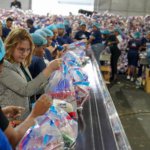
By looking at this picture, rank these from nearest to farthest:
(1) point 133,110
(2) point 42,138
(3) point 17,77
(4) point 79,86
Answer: (2) point 42,138 < (3) point 17,77 < (4) point 79,86 < (1) point 133,110

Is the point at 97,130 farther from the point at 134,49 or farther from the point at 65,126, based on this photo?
the point at 134,49

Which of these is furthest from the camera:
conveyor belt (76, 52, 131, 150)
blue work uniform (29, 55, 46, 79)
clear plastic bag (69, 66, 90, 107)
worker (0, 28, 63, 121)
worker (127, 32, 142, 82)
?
worker (127, 32, 142, 82)

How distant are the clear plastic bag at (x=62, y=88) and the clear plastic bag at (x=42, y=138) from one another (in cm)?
41

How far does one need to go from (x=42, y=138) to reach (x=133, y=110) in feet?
11.6

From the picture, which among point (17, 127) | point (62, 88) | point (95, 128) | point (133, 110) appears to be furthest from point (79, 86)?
point (133, 110)

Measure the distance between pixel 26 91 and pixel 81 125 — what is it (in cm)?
42

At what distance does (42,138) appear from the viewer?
73 centimetres

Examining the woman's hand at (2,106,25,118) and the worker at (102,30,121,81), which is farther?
the worker at (102,30,121,81)

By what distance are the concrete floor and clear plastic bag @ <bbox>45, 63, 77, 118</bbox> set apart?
69.2 inches

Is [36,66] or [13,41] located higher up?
[13,41]

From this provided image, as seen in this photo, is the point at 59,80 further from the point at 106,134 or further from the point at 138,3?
the point at 138,3

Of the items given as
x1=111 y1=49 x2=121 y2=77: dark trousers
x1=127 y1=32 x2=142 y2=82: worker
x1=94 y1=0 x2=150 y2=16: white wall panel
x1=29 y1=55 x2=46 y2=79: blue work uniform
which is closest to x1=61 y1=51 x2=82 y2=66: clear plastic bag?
x1=29 y1=55 x2=46 y2=79: blue work uniform

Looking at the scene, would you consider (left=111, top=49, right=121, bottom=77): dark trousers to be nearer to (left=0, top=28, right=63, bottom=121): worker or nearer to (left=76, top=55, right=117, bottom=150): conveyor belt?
(left=76, top=55, right=117, bottom=150): conveyor belt

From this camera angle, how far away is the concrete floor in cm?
287
